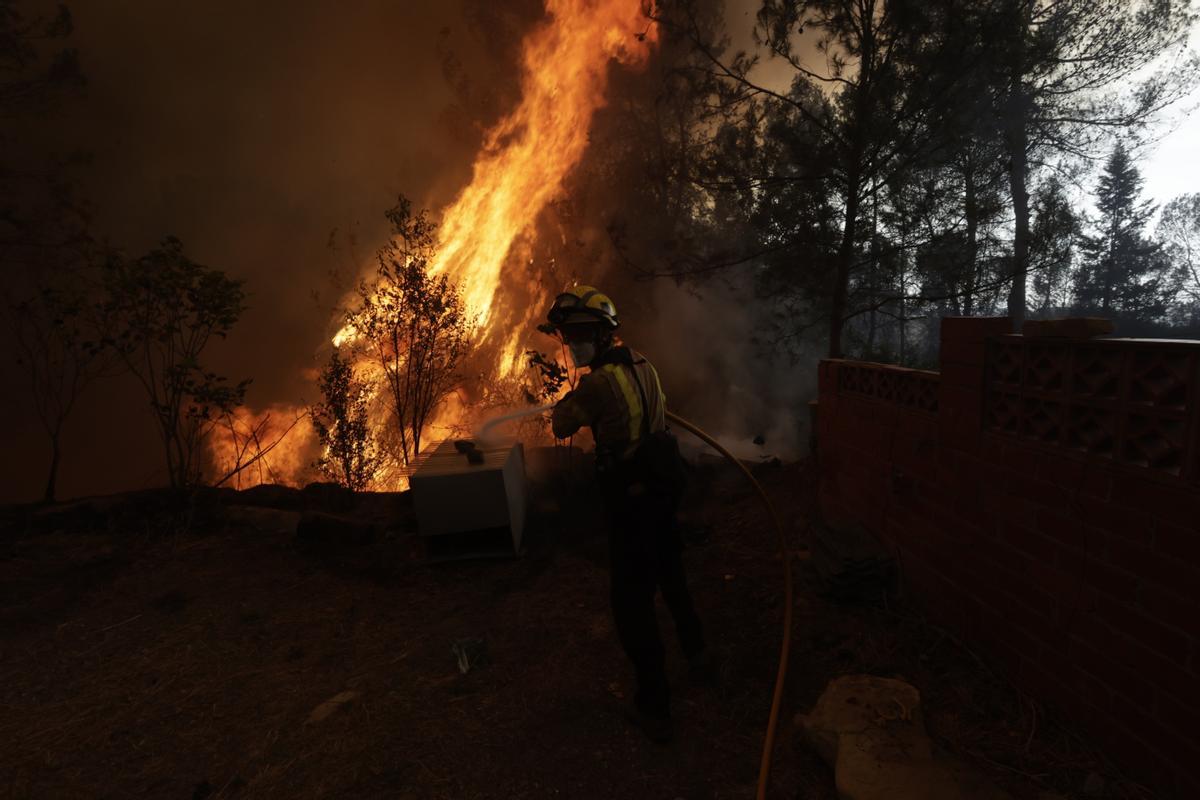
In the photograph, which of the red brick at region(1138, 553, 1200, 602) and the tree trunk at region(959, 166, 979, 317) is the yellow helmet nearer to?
the red brick at region(1138, 553, 1200, 602)

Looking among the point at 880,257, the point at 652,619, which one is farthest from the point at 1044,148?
the point at 652,619

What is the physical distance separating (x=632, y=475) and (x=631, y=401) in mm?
392

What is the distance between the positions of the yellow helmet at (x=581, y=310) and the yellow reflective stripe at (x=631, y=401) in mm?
304

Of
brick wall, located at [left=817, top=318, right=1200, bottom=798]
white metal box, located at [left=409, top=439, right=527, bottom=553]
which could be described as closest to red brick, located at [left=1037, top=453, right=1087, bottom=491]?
brick wall, located at [left=817, top=318, right=1200, bottom=798]

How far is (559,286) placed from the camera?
14.0 metres

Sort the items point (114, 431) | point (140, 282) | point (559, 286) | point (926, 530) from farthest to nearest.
A: point (559, 286) → point (114, 431) → point (140, 282) → point (926, 530)

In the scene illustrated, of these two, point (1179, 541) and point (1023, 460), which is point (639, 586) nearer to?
point (1023, 460)

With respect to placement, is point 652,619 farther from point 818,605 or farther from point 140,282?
point 140,282

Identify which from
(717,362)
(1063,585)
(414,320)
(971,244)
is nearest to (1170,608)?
(1063,585)

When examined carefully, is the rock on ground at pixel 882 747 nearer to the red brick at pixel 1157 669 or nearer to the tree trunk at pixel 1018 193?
the red brick at pixel 1157 669

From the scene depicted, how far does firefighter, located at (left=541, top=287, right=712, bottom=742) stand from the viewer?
3.03 metres

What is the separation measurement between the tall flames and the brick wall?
1033 cm

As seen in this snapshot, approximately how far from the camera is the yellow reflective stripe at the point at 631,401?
3141 mm

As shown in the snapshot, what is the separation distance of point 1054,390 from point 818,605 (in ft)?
6.93
